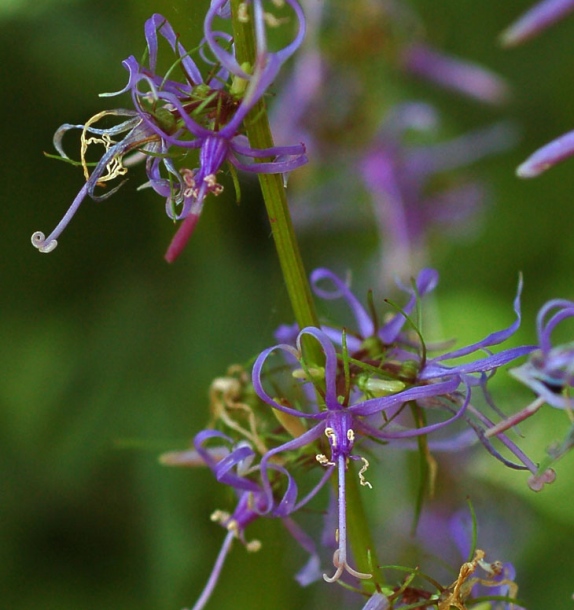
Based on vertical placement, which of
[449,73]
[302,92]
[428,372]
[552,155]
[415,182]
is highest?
[552,155]

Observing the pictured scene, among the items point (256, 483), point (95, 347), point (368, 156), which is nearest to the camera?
point (256, 483)

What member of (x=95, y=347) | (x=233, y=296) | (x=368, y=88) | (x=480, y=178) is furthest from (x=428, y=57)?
(x=95, y=347)

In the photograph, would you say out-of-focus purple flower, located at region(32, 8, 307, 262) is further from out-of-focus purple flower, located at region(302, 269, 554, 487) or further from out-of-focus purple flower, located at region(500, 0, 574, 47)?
out-of-focus purple flower, located at region(500, 0, 574, 47)

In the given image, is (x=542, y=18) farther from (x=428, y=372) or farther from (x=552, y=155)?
(x=428, y=372)

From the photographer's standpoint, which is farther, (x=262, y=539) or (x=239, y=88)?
(x=262, y=539)

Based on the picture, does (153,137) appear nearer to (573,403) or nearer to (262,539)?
(573,403)

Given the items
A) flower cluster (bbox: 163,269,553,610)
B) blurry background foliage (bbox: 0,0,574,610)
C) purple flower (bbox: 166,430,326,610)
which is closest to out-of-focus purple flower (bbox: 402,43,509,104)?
blurry background foliage (bbox: 0,0,574,610)

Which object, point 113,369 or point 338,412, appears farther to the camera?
point 113,369

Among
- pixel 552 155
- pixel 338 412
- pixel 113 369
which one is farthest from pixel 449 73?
pixel 338 412
